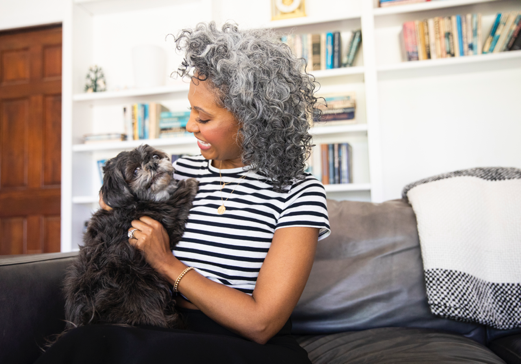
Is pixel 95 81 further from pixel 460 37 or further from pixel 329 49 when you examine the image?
pixel 460 37

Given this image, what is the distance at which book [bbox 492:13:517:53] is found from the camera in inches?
96.5

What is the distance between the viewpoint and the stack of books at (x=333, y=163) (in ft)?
8.93

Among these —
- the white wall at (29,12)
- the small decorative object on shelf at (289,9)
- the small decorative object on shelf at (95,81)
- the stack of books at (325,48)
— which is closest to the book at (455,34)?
the stack of books at (325,48)

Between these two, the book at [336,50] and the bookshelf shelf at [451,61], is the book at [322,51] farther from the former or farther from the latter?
the bookshelf shelf at [451,61]

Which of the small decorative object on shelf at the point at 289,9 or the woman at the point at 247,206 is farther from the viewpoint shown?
the small decorative object on shelf at the point at 289,9

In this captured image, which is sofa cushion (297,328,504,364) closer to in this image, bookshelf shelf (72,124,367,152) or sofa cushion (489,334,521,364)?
sofa cushion (489,334,521,364)

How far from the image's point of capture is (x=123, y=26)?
3.32m

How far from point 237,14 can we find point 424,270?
247cm

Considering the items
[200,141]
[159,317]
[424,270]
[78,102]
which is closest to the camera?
[159,317]

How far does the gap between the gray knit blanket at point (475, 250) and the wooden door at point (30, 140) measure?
3.05m

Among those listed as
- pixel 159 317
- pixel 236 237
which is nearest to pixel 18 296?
pixel 159 317

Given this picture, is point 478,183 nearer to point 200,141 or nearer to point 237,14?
point 200,141

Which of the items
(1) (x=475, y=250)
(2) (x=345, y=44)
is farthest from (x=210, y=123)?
(2) (x=345, y=44)

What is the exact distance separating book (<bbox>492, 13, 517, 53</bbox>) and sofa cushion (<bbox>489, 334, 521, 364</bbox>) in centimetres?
193
